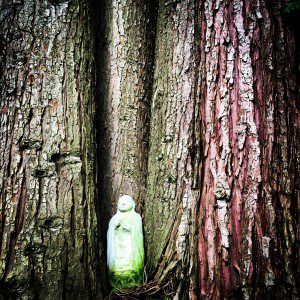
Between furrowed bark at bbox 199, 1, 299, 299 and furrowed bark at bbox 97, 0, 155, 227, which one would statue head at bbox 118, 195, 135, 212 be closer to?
furrowed bark at bbox 97, 0, 155, 227

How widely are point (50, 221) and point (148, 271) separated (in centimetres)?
78

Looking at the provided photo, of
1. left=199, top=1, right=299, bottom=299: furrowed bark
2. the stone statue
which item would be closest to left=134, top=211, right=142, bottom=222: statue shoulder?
the stone statue

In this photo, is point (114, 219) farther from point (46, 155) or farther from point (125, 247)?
point (46, 155)

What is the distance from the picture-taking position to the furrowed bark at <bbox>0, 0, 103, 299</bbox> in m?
1.79

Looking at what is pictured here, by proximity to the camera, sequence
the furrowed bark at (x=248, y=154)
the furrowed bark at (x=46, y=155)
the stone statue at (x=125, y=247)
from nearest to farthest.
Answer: the furrowed bark at (x=248, y=154) → the furrowed bark at (x=46, y=155) → the stone statue at (x=125, y=247)

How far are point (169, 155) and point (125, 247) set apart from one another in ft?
2.38

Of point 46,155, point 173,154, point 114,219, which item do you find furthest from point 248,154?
point 46,155

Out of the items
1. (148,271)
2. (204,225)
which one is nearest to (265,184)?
(204,225)

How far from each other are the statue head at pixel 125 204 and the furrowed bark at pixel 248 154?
1.91ft

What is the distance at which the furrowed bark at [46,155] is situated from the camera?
1.79 m

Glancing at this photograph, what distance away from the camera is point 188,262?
1.83 m

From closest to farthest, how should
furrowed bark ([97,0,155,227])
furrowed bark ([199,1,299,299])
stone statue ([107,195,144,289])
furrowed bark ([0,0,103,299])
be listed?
furrowed bark ([199,1,299,299]) < furrowed bark ([0,0,103,299]) < stone statue ([107,195,144,289]) < furrowed bark ([97,0,155,227])

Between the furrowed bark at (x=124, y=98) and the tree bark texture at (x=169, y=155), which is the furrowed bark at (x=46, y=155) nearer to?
the tree bark texture at (x=169, y=155)

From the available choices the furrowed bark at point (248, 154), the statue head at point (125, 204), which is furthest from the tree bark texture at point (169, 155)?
the statue head at point (125, 204)
